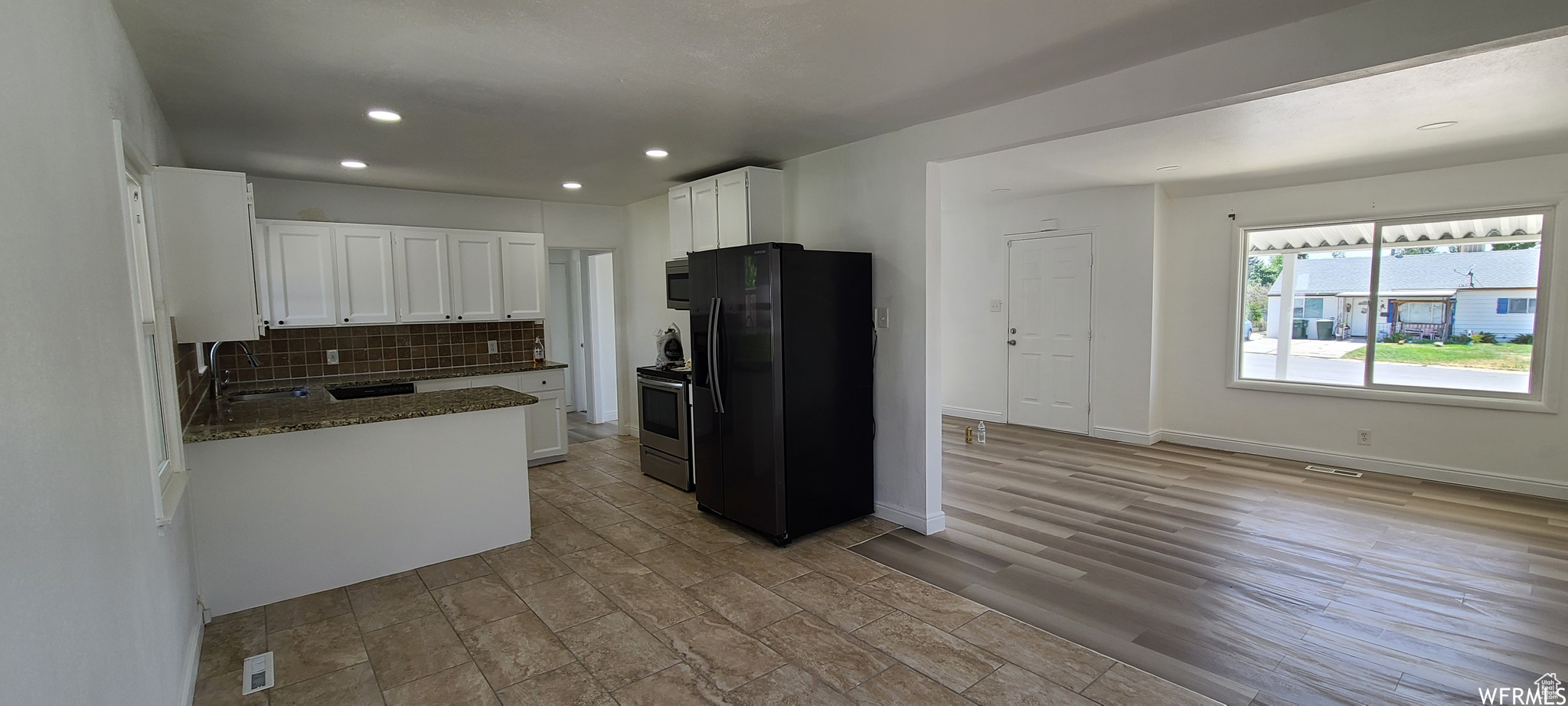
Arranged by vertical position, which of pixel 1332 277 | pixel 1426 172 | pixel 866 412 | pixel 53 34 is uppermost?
pixel 1426 172

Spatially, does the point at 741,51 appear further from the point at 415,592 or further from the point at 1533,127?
the point at 1533,127

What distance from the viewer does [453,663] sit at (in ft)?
8.35

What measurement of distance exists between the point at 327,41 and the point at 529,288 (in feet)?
11.4

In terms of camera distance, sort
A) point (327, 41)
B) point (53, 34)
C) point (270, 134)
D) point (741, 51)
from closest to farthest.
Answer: point (53, 34), point (327, 41), point (741, 51), point (270, 134)

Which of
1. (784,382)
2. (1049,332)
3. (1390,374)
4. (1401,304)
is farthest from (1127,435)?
(784,382)

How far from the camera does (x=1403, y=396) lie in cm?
493

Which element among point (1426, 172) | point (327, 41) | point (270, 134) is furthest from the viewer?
point (1426, 172)

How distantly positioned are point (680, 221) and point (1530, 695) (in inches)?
196

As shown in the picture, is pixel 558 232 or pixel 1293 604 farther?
pixel 558 232

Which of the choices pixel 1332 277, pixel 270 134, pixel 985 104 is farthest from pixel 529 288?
pixel 1332 277

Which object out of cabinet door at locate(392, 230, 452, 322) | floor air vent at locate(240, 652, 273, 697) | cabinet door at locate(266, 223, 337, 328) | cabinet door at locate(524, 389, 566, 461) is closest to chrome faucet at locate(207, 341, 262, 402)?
cabinet door at locate(266, 223, 337, 328)

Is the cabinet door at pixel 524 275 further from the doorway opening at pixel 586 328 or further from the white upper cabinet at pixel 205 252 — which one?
the white upper cabinet at pixel 205 252

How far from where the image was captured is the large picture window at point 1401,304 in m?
4.58

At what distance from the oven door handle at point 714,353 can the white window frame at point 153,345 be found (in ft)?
7.91
